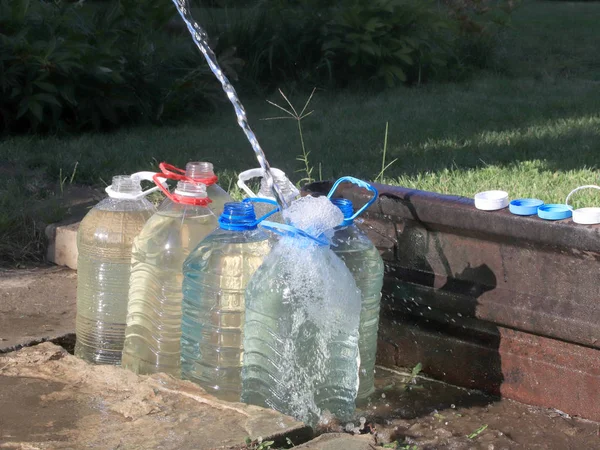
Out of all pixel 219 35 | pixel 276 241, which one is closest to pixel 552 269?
pixel 276 241

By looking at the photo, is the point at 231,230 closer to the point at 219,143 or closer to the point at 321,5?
the point at 219,143

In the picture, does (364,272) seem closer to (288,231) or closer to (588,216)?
(288,231)

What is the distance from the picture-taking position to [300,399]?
2748 millimetres

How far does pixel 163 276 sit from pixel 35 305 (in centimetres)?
106

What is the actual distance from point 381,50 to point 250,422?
6331 mm

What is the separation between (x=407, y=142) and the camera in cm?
635

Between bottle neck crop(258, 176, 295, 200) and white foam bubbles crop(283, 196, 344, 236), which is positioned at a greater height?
white foam bubbles crop(283, 196, 344, 236)

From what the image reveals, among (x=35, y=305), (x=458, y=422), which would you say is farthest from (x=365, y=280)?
(x=35, y=305)

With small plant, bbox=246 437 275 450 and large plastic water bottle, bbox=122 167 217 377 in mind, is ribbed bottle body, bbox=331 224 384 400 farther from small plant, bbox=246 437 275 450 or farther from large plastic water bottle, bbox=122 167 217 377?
small plant, bbox=246 437 275 450

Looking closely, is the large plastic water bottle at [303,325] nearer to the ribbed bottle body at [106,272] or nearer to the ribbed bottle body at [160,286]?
the ribbed bottle body at [160,286]

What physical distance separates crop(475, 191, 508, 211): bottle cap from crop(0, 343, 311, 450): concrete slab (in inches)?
36.0

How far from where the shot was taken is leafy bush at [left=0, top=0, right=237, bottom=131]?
6828mm

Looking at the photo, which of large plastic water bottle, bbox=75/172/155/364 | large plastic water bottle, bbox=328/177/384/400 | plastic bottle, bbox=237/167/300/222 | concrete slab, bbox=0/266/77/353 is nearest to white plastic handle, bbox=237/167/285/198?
plastic bottle, bbox=237/167/300/222

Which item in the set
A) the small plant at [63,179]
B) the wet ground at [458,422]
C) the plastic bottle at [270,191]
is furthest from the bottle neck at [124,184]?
the small plant at [63,179]
